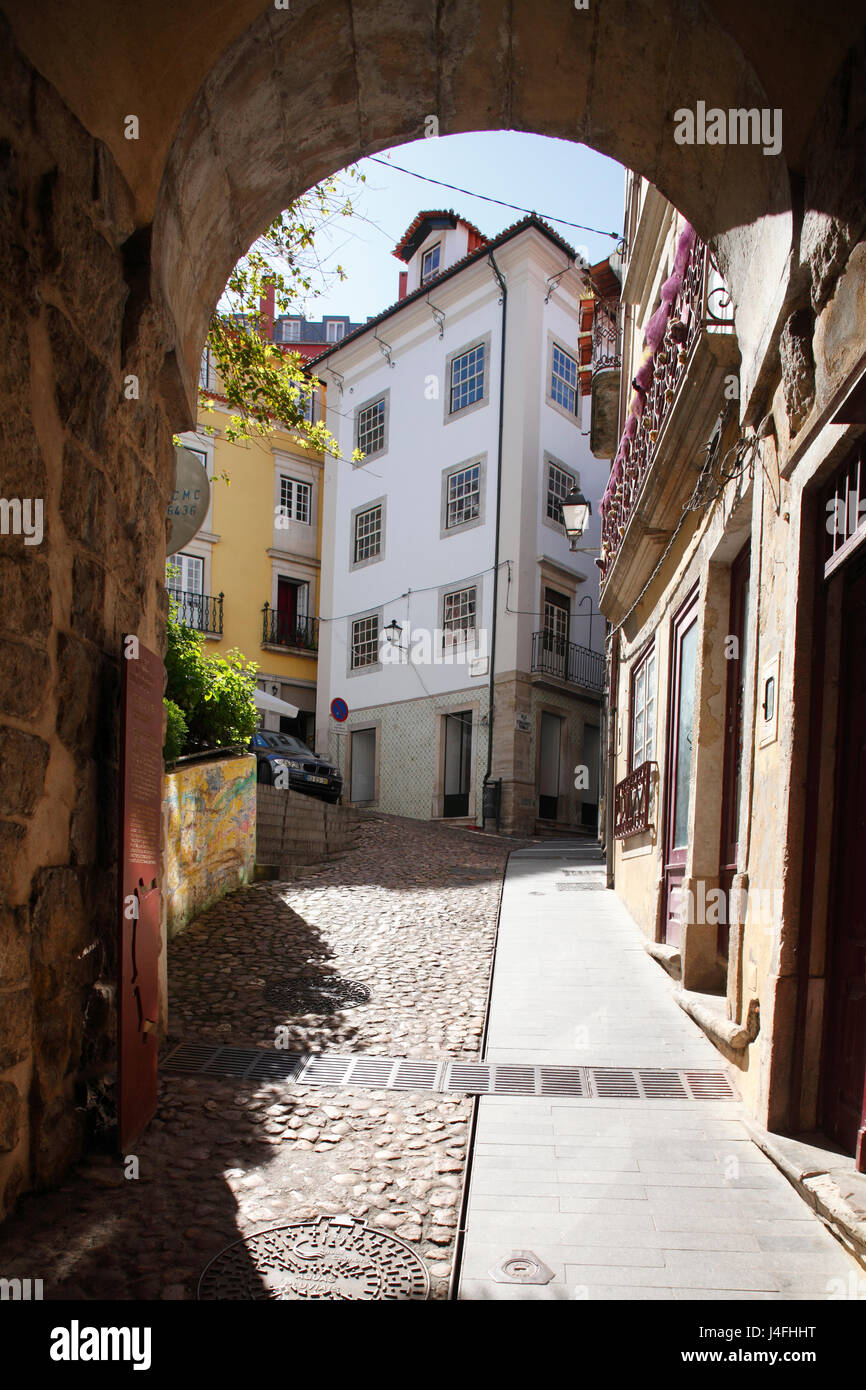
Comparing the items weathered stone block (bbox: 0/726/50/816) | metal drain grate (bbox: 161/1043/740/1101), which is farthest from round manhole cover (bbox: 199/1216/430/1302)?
weathered stone block (bbox: 0/726/50/816)

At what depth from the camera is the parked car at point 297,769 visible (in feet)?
50.9

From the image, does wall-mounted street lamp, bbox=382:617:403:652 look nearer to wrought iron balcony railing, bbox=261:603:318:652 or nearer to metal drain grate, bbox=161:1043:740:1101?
wrought iron balcony railing, bbox=261:603:318:652

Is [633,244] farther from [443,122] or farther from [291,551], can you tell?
[291,551]

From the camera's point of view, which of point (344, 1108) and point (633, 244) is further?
point (633, 244)

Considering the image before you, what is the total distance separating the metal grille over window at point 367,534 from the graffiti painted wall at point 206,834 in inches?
575

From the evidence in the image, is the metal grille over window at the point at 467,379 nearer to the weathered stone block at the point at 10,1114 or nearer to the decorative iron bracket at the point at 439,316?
the decorative iron bracket at the point at 439,316

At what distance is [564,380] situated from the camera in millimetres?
21562

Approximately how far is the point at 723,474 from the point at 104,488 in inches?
140

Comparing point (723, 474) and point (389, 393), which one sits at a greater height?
point (389, 393)

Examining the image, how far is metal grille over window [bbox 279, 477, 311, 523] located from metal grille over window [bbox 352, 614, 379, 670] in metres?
4.59

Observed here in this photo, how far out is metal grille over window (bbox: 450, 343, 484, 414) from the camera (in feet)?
69.8
